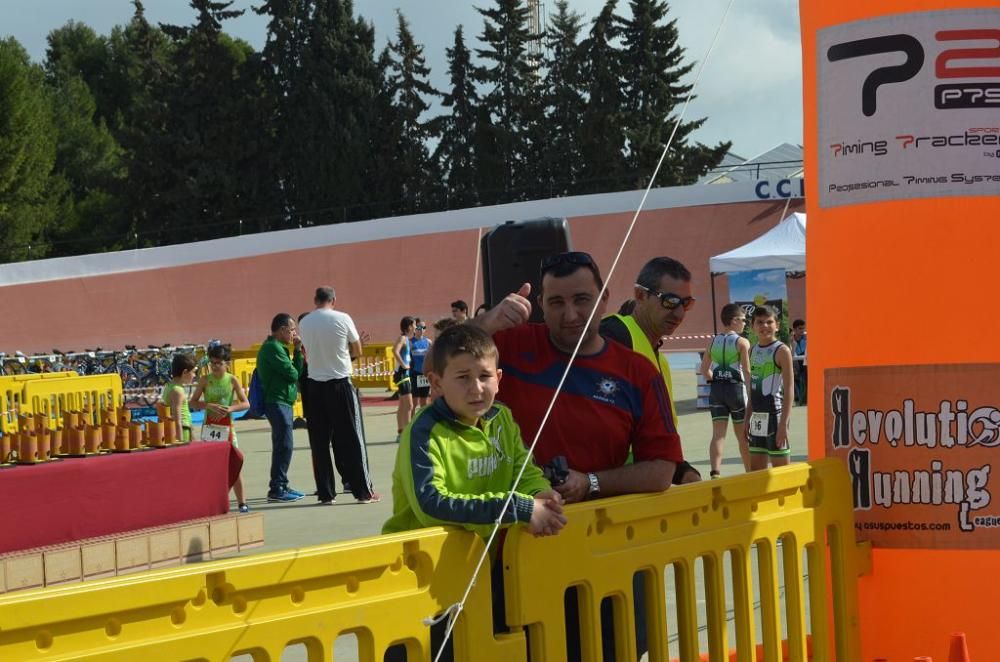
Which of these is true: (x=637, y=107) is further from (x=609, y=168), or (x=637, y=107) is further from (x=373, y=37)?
(x=373, y=37)

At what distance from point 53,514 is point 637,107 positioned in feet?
A: 186

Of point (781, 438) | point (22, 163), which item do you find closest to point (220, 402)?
point (781, 438)

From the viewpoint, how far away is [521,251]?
7.47 metres

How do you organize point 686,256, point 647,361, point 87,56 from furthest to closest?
1. point 87,56
2. point 686,256
3. point 647,361

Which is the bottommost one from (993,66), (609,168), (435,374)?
(435,374)

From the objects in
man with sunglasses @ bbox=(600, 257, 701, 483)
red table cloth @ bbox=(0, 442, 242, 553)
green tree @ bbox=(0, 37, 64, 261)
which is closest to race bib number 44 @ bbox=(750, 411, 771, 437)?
red table cloth @ bbox=(0, 442, 242, 553)

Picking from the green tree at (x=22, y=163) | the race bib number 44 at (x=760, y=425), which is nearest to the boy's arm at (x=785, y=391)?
the race bib number 44 at (x=760, y=425)

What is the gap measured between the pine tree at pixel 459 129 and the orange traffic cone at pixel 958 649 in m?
61.1

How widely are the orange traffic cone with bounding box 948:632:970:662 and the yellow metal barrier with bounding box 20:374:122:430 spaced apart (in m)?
13.2

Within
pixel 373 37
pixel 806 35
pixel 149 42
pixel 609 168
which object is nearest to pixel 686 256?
pixel 609 168

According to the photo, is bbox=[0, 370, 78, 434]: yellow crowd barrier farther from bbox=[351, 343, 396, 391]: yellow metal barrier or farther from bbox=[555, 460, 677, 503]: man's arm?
bbox=[555, 460, 677, 503]: man's arm

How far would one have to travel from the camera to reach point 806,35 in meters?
5.26

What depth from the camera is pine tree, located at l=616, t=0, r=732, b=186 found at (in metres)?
62.5

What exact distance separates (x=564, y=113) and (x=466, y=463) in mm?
63130
